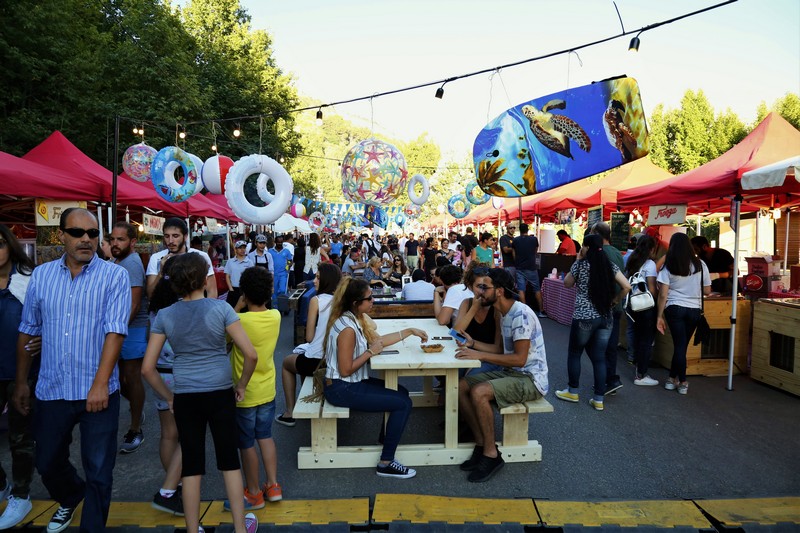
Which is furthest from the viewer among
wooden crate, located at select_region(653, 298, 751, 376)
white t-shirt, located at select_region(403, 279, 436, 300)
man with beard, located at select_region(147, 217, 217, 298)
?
white t-shirt, located at select_region(403, 279, 436, 300)

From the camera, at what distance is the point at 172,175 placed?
9.15m

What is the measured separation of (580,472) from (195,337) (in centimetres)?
291

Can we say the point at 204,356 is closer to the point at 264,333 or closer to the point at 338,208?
the point at 264,333

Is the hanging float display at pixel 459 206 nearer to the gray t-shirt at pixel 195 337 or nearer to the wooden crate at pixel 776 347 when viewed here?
the wooden crate at pixel 776 347

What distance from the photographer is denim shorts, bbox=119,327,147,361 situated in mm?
3955

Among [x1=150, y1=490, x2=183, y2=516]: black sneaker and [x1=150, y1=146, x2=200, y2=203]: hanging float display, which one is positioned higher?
[x1=150, y1=146, x2=200, y2=203]: hanging float display

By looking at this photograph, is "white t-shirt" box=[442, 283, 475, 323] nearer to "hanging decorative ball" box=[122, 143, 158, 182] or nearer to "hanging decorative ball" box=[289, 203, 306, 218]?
"hanging decorative ball" box=[122, 143, 158, 182]

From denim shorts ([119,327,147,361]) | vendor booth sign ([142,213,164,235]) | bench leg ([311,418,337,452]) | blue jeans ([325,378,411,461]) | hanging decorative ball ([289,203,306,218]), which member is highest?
hanging decorative ball ([289,203,306,218])

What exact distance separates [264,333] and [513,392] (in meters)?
1.93

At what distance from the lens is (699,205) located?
37.2 ft

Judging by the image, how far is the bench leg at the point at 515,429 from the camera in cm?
380

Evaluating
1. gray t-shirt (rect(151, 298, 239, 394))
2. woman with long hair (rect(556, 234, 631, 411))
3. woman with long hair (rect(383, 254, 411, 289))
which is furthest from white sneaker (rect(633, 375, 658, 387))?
woman with long hair (rect(383, 254, 411, 289))

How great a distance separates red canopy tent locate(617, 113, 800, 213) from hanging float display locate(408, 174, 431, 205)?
4.95m

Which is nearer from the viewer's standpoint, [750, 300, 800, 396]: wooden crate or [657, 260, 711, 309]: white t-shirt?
[750, 300, 800, 396]: wooden crate
